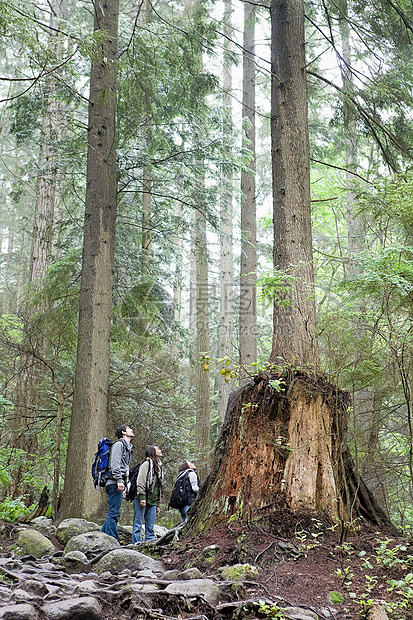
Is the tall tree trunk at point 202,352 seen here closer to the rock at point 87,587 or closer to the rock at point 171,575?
the rock at point 171,575

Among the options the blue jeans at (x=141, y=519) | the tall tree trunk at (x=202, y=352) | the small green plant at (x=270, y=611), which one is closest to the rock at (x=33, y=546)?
the blue jeans at (x=141, y=519)

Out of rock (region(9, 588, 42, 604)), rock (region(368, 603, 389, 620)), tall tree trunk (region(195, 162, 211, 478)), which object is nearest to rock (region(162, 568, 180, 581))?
rock (region(9, 588, 42, 604))

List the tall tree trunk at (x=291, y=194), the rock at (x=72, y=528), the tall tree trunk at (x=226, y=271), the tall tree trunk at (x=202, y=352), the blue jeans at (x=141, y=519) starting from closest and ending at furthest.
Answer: the tall tree trunk at (x=291, y=194) → the rock at (x=72, y=528) → the blue jeans at (x=141, y=519) → the tall tree trunk at (x=202, y=352) → the tall tree trunk at (x=226, y=271)

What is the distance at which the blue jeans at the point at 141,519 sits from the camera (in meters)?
7.17

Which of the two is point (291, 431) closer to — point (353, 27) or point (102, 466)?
point (102, 466)

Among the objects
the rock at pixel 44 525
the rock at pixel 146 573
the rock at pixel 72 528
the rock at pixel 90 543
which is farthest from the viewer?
the rock at pixel 44 525

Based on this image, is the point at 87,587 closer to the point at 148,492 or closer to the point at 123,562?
the point at 123,562

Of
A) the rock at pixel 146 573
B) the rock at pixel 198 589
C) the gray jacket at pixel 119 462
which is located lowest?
the rock at pixel 146 573

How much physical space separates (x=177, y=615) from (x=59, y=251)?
10.7m

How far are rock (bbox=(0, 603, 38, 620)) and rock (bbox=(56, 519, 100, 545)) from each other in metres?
3.61

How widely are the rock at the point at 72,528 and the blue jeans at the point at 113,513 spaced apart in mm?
216

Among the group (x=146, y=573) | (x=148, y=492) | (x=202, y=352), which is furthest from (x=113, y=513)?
(x=202, y=352)

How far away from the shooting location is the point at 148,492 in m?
7.42

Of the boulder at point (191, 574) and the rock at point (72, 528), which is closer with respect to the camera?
the boulder at point (191, 574)
